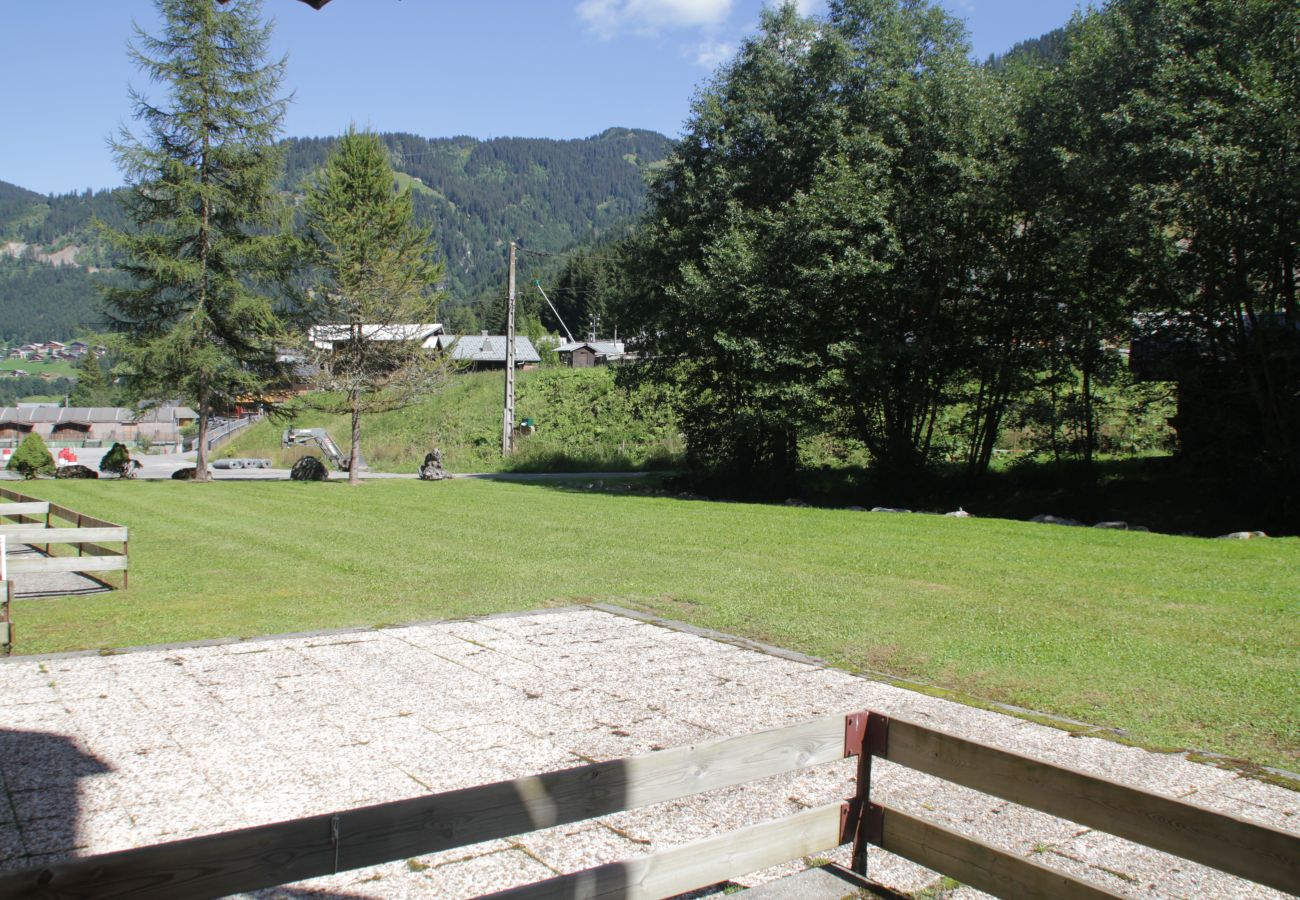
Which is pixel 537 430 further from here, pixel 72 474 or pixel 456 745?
pixel 456 745

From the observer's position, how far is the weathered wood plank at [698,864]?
9.37 feet

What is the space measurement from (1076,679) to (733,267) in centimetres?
1633

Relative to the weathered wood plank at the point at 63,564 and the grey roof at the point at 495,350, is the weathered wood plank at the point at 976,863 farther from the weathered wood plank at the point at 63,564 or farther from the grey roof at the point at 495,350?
the grey roof at the point at 495,350

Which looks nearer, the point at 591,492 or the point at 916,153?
the point at 916,153

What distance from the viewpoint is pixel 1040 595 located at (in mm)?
9648

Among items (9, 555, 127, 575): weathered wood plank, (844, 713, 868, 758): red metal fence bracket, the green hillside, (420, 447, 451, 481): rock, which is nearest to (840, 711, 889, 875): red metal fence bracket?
(844, 713, 868, 758): red metal fence bracket

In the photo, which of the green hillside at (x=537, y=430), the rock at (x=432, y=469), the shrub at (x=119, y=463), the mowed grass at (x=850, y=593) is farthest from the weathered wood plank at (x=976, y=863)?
the shrub at (x=119, y=463)

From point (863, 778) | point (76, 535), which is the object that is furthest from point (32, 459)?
point (863, 778)

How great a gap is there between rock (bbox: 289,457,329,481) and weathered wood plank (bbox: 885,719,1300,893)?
2962 centimetres

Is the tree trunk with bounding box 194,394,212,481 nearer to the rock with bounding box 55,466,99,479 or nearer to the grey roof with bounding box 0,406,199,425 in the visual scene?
the rock with bounding box 55,466,99,479

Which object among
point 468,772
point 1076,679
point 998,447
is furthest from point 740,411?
point 468,772

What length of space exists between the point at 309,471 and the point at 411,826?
30.0 m

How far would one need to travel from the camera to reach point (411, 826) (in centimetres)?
268

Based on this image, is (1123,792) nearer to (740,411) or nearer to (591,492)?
(740,411)
